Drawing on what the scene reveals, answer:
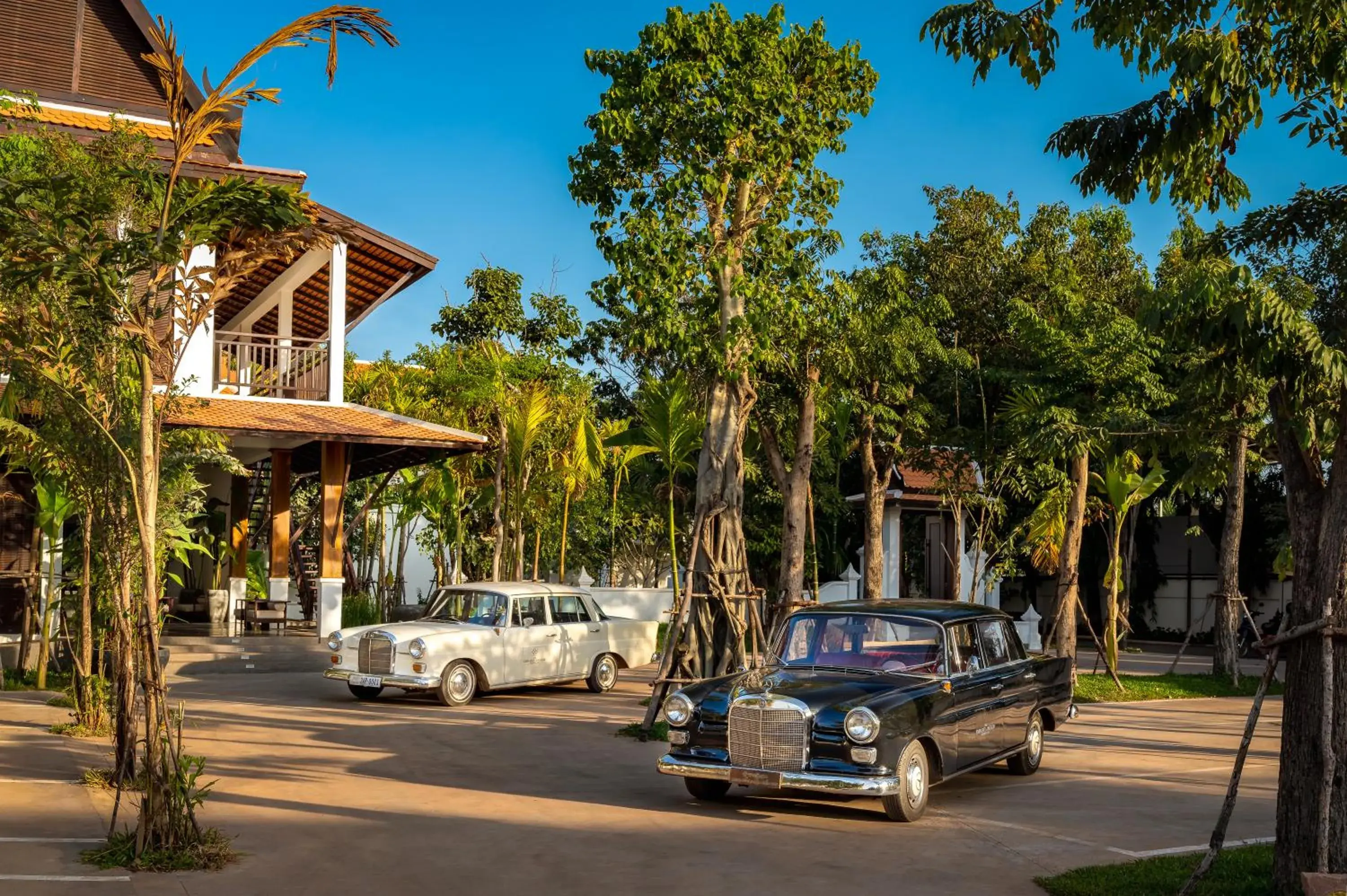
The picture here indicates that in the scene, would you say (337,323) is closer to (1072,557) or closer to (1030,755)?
(1072,557)

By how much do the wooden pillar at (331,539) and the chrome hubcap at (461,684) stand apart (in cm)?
598

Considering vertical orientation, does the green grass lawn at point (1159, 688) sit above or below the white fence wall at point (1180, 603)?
below

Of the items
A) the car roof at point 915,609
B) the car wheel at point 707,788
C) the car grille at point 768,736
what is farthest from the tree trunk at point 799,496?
the car grille at point 768,736

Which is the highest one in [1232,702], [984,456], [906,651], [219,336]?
[219,336]

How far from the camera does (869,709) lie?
9.22m

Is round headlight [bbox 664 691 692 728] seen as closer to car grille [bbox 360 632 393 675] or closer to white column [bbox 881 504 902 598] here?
car grille [bbox 360 632 393 675]

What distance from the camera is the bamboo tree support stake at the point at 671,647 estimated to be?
13594 millimetres

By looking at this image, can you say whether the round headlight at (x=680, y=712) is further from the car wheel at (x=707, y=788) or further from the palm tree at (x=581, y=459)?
the palm tree at (x=581, y=459)

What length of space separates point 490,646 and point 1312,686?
11767 millimetres

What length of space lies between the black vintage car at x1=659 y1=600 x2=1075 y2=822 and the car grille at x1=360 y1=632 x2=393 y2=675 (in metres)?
6.48

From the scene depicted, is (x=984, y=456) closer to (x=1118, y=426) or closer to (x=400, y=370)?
(x=1118, y=426)

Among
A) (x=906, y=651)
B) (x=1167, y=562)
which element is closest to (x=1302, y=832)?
(x=906, y=651)

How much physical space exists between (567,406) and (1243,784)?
18.0 meters

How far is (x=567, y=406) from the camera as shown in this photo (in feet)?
90.1
